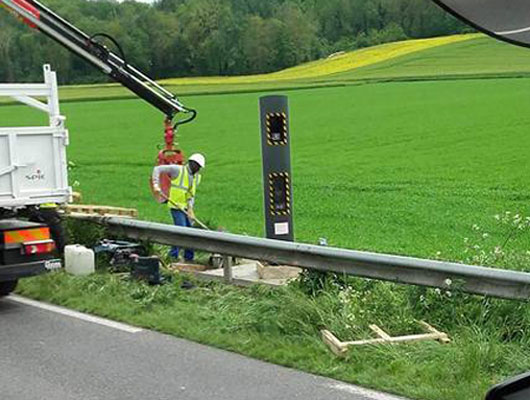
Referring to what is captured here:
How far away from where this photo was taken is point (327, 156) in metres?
27.5

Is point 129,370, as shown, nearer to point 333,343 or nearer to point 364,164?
point 333,343

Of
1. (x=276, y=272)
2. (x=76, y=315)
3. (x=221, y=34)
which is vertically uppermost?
(x=221, y=34)

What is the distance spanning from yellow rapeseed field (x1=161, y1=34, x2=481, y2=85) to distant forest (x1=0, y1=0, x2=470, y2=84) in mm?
1491

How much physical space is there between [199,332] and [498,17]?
635cm

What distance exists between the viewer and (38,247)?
9133mm

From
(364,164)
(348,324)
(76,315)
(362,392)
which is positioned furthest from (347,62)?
(362,392)

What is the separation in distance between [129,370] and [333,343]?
1629 mm

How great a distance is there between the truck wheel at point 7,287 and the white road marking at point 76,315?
0.24ft

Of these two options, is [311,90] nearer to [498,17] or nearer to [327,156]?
[327,156]

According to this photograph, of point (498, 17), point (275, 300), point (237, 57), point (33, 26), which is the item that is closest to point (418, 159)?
point (33, 26)

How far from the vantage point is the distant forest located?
66.7 meters

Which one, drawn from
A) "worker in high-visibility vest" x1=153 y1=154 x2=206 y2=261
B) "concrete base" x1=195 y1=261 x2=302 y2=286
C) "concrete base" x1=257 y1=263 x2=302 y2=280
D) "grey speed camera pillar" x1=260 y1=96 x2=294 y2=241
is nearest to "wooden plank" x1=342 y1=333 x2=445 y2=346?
"concrete base" x1=195 y1=261 x2=302 y2=286

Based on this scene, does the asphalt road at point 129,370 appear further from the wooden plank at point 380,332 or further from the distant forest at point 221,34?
the distant forest at point 221,34

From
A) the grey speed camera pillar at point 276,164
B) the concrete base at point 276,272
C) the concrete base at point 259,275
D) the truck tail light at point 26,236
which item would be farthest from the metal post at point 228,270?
the truck tail light at point 26,236
